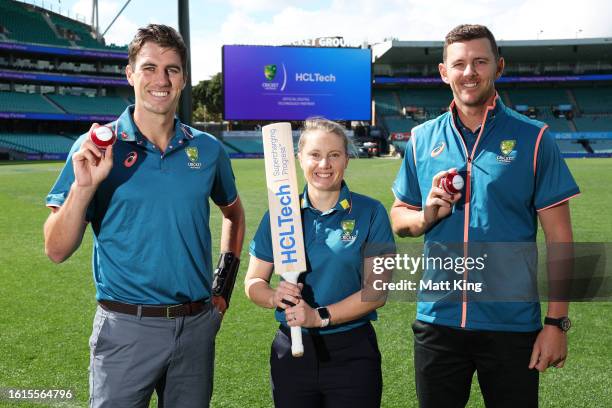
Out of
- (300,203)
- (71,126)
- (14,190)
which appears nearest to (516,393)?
(300,203)

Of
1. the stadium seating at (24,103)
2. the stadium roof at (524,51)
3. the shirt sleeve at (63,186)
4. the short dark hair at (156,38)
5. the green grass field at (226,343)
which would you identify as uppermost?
the stadium roof at (524,51)

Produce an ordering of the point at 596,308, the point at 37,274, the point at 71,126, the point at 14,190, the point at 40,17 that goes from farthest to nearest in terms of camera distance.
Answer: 1. the point at 40,17
2. the point at 71,126
3. the point at 14,190
4. the point at 37,274
5. the point at 596,308

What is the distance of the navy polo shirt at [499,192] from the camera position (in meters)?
2.35

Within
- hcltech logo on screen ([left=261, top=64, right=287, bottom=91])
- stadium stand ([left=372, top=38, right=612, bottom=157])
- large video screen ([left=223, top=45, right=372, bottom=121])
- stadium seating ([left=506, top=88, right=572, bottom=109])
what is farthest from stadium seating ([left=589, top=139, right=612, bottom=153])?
hcltech logo on screen ([left=261, top=64, right=287, bottom=91])

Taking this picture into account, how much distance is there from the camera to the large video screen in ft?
125

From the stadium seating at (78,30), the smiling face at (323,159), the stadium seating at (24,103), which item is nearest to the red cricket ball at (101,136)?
the smiling face at (323,159)

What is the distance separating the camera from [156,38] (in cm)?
231

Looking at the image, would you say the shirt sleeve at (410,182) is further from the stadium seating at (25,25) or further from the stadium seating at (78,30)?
the stadium seating at (78,30)

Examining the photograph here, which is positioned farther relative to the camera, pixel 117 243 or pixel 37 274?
pixel 37 274

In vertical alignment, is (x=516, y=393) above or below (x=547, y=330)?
below

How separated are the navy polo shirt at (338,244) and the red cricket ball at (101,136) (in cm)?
68

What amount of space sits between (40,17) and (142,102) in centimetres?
6229

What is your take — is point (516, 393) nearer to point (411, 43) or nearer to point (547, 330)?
point (547, 330)

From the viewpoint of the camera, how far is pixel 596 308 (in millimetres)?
5648
